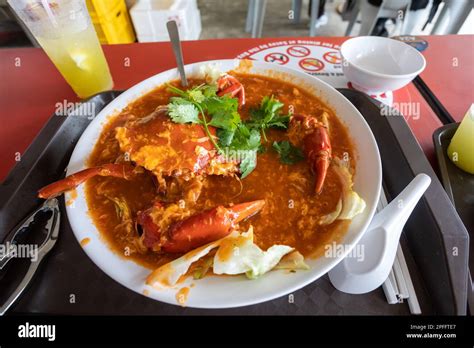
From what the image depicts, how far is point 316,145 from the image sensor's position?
4.13 ft

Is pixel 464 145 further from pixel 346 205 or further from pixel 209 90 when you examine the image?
pixel 209 90

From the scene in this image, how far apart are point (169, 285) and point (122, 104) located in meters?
0.99

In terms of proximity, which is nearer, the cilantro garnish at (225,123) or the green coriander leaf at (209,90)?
the cilantro garnish at (225,123)

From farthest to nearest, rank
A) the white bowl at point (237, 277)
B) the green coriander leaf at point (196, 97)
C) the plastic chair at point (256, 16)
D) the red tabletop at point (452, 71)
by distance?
the plastic chair at point (256, 16) < the red tabletop at point (452, 71) < the green coriander leaf at point (196, 97) < the white bowl at point (237, 277)

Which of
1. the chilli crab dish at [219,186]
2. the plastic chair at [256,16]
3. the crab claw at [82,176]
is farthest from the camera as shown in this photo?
the plastic chair at [256,16]

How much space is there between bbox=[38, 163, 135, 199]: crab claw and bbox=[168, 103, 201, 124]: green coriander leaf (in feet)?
0.94

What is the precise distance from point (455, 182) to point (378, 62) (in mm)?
878

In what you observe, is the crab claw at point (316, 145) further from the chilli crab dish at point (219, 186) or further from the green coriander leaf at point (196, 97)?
the green coriander leaf at point (196, 97)

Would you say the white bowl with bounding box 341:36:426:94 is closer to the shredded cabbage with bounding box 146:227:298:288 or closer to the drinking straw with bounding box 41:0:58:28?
the shredded cabbage with bounding box 146:227:298:288

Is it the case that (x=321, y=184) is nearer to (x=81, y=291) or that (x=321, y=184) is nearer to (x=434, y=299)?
(x=434, y=299)

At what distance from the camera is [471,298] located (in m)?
0.96

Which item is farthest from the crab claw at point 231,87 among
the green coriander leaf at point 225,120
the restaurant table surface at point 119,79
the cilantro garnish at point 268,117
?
the restaurant table surface at point 119,79

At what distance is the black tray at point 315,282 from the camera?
3.25 feet

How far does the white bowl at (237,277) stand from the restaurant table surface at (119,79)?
1.46ft
